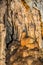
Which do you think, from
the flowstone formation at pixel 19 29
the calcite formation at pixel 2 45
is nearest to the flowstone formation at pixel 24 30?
the flowstone formation at pixel 19 29

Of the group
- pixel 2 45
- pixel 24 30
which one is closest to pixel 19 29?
pixel 24 30

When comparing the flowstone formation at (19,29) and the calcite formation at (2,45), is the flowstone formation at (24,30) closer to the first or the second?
the flowstone formation at (19,29)

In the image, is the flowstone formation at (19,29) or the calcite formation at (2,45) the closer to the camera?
the calcite formation at (2,45)

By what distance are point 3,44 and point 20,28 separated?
1.08 metres

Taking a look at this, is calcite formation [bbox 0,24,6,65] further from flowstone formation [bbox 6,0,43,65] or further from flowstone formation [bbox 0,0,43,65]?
flowstone formation [bbox 6,0,43,65]

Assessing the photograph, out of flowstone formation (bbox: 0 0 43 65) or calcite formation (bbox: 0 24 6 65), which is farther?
flowstone formation (bbox: 0 0 43 65)

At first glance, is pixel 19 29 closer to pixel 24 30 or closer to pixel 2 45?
pixel 24 30

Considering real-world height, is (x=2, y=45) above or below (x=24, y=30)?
below

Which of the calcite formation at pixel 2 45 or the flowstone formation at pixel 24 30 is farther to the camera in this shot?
the flowstone formation at pixel 24 30

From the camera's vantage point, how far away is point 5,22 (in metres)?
8.45

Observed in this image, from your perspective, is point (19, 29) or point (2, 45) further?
point (19, 29)

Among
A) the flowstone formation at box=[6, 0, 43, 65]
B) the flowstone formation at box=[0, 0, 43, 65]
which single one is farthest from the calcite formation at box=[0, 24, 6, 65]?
the flowstone formation at box=[6, 0, 43, 65]

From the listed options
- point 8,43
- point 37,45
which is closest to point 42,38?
point 37,45

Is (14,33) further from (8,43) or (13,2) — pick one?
(13,2)
